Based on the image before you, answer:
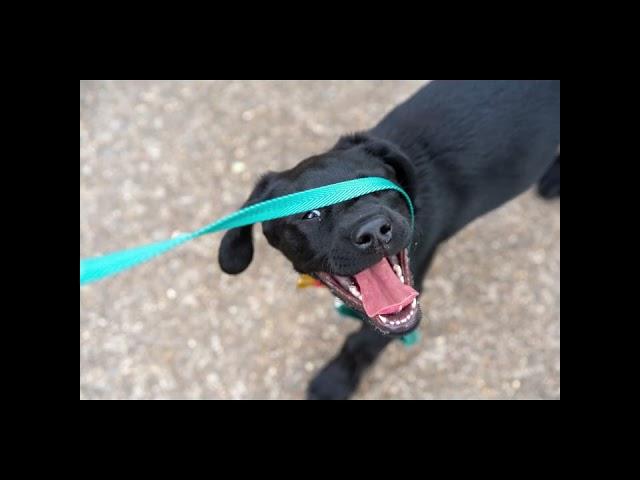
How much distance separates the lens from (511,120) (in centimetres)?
294

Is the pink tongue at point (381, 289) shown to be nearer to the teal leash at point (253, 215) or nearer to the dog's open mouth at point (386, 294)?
the dog's open mouth at point (386, 294)

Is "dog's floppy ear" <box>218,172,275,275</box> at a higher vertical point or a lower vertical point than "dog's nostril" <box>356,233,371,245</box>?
lower

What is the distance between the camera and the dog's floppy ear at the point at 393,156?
255 cm

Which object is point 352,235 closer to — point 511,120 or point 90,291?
point 511,120

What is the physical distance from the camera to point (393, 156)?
2.55 meters

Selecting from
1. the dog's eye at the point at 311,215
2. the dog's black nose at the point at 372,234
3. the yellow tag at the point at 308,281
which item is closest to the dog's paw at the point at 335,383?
the yellow tag at the point at 308,281

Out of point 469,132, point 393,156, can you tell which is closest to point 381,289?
point 393,156

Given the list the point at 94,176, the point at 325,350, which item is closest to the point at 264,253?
the point at 325,350

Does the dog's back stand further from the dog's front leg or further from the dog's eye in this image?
the dog's front leg

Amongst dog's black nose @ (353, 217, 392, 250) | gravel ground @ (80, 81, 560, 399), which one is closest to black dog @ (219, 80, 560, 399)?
dog's black nose @ (353, 217, 392, 250)

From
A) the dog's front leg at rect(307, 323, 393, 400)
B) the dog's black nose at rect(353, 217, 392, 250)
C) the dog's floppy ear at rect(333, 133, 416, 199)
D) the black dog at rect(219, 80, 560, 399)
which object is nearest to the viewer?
the dog's black nose at rect(353, 217, 392, 250)

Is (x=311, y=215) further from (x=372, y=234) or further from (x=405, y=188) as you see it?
(x=405, y=188)

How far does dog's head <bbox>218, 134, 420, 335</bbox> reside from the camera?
2.21 metres
